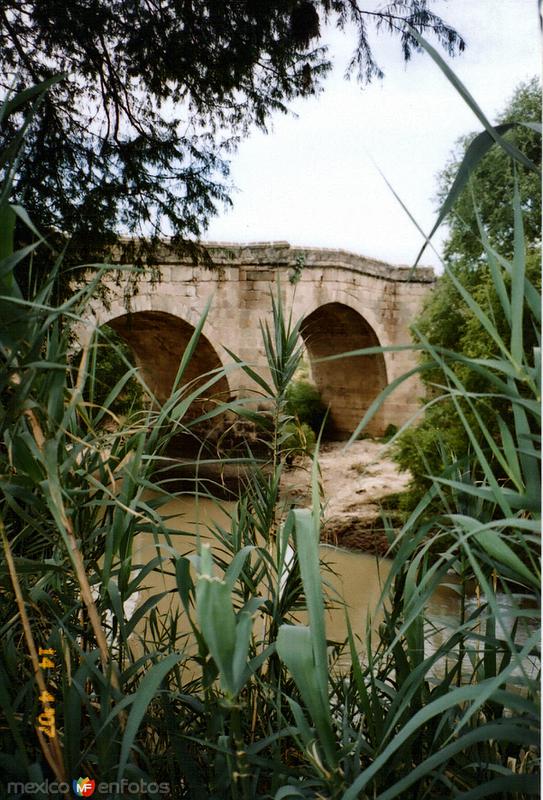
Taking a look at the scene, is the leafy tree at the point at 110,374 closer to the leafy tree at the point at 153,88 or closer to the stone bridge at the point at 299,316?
the leafy tree at the point at 153,88

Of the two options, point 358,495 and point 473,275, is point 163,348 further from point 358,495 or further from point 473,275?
point 473,275

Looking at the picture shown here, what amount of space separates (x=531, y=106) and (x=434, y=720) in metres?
4.71

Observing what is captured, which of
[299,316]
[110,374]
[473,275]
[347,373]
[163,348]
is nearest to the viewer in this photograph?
[110,374]

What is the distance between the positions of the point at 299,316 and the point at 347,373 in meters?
1.60

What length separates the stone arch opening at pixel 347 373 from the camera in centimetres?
712

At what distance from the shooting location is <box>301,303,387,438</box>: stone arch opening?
7.12m

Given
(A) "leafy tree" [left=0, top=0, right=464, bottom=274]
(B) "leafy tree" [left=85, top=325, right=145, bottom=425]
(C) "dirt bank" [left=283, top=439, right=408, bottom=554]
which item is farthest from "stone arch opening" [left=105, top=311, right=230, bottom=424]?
(A) "leafy tree" [left=0, top=0, right=464, bottom=274]

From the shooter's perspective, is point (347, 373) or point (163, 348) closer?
point (163, 348)

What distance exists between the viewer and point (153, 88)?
91.9 inches

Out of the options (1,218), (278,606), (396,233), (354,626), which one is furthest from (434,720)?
(354,626)

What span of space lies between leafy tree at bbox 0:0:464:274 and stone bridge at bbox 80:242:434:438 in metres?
2.61

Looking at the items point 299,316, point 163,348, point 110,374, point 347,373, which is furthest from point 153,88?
point 347,373

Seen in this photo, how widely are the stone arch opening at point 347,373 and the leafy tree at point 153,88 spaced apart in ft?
14.7

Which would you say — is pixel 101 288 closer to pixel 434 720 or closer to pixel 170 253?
pixel 170 253
